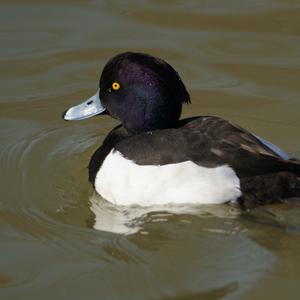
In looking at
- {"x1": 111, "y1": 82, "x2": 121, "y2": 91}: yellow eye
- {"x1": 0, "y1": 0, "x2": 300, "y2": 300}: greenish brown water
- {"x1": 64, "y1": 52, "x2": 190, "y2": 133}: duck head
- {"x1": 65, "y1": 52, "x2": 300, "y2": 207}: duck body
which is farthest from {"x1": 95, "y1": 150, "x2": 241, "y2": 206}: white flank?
{"x1": 111, "y1": 82, "x2": 121, "y2": 91}: yellow eye

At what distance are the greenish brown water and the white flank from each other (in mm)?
103

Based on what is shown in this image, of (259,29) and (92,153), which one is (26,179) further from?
(259,29)

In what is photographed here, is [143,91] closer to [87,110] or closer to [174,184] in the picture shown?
[87,110]

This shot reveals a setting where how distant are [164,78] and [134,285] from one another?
1.56m

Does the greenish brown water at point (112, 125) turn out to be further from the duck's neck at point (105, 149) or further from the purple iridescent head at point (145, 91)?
the purple iridescent head at point (145, 91)

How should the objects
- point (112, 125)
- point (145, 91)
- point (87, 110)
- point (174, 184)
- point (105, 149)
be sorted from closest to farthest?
point (174, 184)
point (145, 91)
point (105, 149)
point (87, 110)
point (112, 125)

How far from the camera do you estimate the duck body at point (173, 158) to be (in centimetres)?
550

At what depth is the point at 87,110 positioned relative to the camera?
6.39 m

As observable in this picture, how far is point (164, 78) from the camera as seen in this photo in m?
5.90

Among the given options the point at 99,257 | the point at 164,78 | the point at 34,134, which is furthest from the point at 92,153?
the point at 99,257

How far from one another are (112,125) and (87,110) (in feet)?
3.06

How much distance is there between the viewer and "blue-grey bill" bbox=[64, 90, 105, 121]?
6347mm

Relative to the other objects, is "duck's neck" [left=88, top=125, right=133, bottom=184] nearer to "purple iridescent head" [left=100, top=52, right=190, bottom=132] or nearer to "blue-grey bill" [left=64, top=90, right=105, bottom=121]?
"purple iridescent head" [left=100, top=52, right=190, bottom=132]

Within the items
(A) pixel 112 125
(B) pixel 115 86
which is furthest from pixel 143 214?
(A) pixel 112 125
